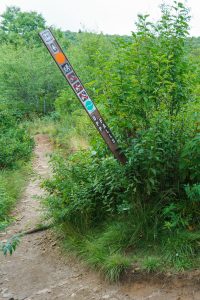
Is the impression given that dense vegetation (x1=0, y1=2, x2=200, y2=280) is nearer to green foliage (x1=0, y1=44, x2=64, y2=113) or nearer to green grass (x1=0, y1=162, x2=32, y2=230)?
green grass (x1=0, y1=162, x2=32, y2=230)

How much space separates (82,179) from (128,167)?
1.11 metres

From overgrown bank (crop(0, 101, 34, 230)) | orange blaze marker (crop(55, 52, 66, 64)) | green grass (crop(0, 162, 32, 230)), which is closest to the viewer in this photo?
orange blaze marker (crop(55, 52, 66, 64))

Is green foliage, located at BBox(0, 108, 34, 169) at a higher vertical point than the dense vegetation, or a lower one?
higher

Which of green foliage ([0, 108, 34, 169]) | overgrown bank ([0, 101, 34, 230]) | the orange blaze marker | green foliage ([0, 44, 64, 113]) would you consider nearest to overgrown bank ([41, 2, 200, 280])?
the orange blaze marker

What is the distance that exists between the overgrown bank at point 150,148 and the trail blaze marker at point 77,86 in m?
0.19

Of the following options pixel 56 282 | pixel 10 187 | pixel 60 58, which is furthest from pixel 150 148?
pixel 10 187

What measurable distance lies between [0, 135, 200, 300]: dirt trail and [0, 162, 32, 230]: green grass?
39.0 inches

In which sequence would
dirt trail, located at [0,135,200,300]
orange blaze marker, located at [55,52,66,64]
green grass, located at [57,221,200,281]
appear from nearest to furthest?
1. dirt trail, located at [0,135,200,300]
2. green grass, located at [57,221,200,281]
3. orange blaze marker, located at [55,52,66,64]

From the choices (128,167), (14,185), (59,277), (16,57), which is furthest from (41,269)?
(16,57)

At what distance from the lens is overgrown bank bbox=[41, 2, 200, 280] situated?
14.0 feet

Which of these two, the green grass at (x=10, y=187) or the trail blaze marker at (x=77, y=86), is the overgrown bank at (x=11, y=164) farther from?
the trail blaze marker at (x=77, y=86)

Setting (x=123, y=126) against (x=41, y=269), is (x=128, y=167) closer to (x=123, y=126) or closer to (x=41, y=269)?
(x=123, y=126)

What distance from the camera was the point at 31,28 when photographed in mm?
42531

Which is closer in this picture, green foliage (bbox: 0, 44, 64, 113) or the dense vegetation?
the dense vegetation
